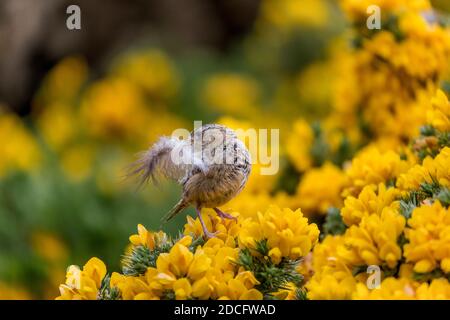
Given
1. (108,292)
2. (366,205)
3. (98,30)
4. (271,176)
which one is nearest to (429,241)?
(366,205)

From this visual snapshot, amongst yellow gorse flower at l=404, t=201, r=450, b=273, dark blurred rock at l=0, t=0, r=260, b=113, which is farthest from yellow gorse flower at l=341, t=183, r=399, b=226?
dark blurred rock at l=0, t=0, r=260, b=113

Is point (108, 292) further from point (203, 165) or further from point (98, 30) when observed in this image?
point (98, 30)

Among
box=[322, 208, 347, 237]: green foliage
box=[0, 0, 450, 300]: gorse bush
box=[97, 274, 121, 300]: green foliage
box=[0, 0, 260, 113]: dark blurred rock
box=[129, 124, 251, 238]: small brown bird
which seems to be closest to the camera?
box=[0, 0, 450, 300]: gorse bush

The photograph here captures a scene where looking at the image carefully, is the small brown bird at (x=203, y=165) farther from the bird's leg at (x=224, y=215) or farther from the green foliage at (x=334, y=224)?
Result: the green foliage at (x=334, y=224)

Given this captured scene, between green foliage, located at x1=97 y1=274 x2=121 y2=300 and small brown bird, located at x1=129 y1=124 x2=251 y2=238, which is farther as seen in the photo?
small brown bird, located at x1=129 y1=124 x2=251 y2=238

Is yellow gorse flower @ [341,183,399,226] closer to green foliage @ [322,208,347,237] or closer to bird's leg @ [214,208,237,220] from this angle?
bird's leg @ [214,208,237,220]

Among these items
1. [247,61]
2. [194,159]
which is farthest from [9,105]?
[194,159]

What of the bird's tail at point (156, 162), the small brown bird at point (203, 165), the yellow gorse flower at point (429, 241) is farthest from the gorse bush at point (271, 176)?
the bird's tail at point (156, 162)

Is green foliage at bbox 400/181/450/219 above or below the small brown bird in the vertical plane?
below
